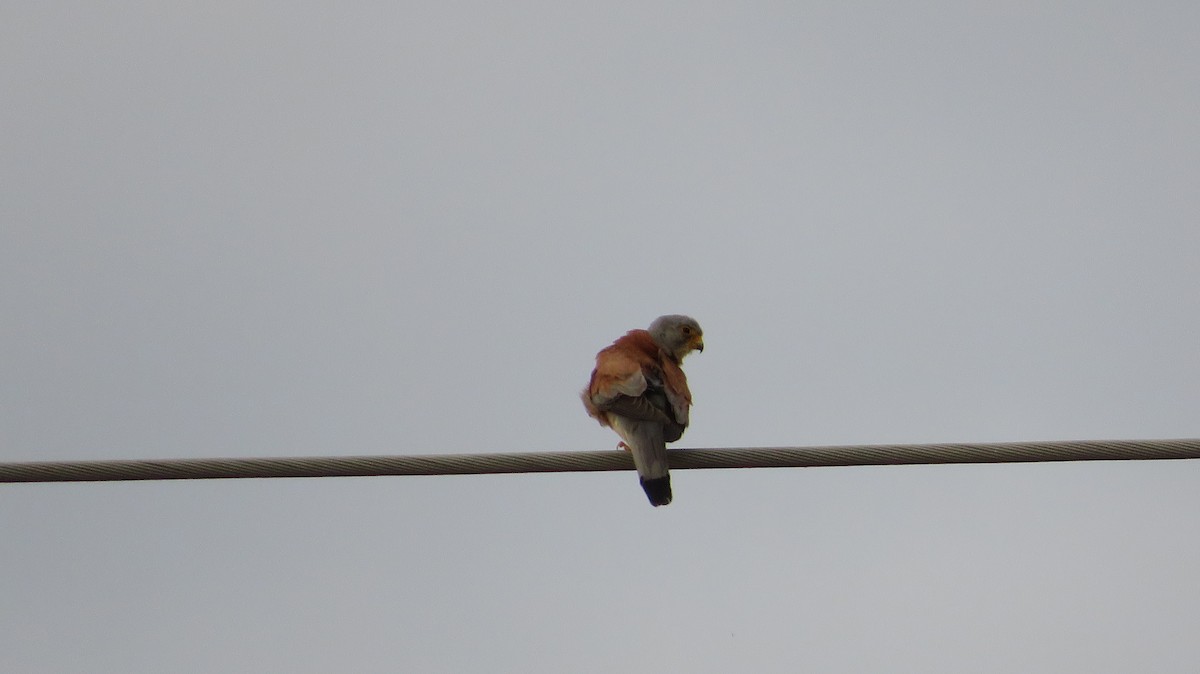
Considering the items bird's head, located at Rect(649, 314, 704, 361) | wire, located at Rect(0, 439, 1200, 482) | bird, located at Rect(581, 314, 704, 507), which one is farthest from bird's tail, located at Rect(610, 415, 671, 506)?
bird's head, located at Rect(649, 314, 704, 361)

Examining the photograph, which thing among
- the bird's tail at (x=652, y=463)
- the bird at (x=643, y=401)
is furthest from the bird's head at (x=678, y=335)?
the bird's tail at (x=652, y=463)

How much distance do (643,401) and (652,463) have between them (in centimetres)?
50

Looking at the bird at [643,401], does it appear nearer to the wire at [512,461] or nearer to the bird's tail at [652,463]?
the bird's tail at [652,463]

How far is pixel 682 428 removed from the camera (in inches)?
276

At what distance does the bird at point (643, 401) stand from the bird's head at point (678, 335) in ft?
0.94

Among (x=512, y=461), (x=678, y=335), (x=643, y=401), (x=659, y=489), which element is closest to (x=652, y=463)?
(x=659, y=489)

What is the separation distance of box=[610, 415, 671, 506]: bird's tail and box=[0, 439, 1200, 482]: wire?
0.98 m

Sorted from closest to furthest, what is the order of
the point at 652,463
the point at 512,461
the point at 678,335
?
1. the point at 512,461
2. the point at 652,463
3. the point at 678,335

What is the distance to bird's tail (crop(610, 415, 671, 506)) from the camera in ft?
21.5

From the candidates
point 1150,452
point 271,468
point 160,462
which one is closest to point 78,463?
point 160,462

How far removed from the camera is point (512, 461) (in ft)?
18.4

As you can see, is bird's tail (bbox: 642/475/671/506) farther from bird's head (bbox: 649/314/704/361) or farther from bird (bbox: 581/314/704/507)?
bird's head (bbox: 649/314/704/361)

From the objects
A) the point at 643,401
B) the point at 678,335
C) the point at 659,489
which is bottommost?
the point at 659,489

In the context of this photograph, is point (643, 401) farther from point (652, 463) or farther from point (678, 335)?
point (678, 335)
